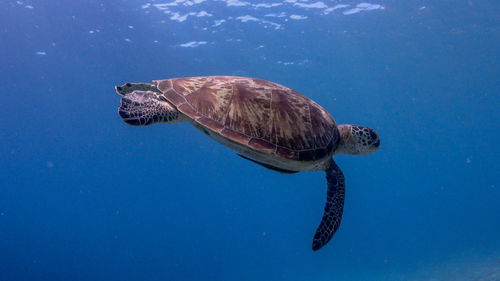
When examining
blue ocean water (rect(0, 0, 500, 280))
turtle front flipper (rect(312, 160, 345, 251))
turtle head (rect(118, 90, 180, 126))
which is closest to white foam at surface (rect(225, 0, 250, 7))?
blue ocean water (rect(0, 0, 500, 280))

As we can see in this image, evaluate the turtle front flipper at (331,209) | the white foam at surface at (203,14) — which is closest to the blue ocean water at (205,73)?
the white foam at surface at (203,14)

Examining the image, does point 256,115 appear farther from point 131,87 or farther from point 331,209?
point 131,87

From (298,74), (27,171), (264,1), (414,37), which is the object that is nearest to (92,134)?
(27,171)

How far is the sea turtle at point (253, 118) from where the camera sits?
3998 mm

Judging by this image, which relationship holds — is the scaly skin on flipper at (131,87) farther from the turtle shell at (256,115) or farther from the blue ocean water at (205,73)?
the blue ocean water at (205,73)

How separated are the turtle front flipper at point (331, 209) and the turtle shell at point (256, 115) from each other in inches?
34.2

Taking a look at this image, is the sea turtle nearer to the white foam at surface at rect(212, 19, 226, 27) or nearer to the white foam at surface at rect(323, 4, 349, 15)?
the white foam at surface at rect(212, 19, 226, 27)

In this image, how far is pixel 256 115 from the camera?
13.5 feet

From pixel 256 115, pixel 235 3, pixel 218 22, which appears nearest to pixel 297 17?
pixel 235 3

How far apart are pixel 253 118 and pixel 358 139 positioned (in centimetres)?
233

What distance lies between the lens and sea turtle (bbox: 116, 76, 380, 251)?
4.00m

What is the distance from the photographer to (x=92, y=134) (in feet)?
116

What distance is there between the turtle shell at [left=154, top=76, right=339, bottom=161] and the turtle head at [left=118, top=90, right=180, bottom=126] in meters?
0.22

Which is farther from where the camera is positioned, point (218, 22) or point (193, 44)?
point (193, 44)
